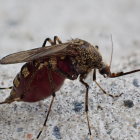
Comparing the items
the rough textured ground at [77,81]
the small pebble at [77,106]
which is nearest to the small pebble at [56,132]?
the rough textured ground at [77,81]

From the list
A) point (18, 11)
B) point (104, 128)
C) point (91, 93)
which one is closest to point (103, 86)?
point (91, 93)

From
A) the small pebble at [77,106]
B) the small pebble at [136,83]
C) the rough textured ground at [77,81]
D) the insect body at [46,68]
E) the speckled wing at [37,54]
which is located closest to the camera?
the speckled wing at [37,54]

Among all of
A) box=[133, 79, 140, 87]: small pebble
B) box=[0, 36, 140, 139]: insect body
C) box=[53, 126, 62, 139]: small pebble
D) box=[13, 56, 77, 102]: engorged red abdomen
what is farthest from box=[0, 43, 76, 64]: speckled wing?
box=[133, 79, 140, 87]: small pebble

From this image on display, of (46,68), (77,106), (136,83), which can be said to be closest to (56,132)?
(77,106)

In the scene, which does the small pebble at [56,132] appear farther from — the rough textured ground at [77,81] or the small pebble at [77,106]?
the small pebble at [77,106]

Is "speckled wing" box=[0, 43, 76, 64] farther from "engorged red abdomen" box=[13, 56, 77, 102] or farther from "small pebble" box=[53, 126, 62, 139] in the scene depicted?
"small pebble" box=[53, 126, 62, 139]

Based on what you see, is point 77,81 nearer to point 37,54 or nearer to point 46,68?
point 46,68

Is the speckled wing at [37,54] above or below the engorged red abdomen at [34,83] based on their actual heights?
above
